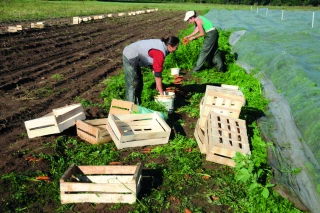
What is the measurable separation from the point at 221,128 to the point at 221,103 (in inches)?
27.9

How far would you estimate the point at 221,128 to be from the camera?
5.37m

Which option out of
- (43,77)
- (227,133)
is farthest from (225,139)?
(43,77)

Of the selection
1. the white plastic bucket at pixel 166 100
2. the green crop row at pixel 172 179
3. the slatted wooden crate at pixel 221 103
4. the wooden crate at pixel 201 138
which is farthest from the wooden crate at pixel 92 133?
the slatted wooden crate at pixel 221 103

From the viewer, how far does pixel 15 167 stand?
484 centimetres

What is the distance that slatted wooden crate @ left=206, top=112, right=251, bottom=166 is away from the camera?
5.01m

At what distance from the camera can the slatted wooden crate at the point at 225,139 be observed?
16.4 ft

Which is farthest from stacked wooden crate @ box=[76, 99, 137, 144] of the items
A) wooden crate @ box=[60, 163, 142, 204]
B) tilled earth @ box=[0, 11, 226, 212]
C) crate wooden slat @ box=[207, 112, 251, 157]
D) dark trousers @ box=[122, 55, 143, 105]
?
crate wooden slat @ box=[207, 112, 251, 157]

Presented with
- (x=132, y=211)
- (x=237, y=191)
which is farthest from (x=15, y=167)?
(x=237, y=191)

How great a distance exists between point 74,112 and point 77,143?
→ 2.01ft

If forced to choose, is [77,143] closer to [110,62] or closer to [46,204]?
[46,204]

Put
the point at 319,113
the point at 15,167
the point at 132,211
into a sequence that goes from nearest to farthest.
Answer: the point at 132,211
the point at 15,167
the point at 319,113

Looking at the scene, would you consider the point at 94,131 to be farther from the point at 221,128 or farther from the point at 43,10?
the point at 43,10

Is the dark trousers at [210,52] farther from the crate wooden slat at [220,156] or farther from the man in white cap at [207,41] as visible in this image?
the crate wooden slat at [220,156]

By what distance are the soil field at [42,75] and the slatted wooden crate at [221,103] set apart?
221cm
